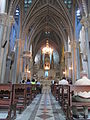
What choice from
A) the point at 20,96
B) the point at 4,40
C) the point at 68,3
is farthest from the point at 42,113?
the point at 68,3

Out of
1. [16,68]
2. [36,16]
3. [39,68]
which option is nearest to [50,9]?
[36,16]

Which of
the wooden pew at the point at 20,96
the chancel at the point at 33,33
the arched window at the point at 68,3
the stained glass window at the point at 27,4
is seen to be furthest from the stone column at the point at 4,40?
the arched window at the point at 68,3

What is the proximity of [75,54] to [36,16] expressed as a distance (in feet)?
29.2

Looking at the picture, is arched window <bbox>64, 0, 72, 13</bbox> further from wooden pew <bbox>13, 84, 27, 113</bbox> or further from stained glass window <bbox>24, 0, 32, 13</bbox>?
wooden pew <bbox>13, 84, 27, 113</bbox>

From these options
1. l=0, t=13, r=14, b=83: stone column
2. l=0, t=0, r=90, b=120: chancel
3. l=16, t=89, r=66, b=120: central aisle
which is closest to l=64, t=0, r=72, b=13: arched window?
l=0, t=0, r=90, b=120: chancel

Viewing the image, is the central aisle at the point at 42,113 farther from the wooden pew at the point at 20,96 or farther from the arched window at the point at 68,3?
the arched window at the point at 68,3

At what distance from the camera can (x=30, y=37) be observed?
21281mm

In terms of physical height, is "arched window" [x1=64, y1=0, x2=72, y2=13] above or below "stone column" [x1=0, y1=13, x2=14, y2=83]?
above

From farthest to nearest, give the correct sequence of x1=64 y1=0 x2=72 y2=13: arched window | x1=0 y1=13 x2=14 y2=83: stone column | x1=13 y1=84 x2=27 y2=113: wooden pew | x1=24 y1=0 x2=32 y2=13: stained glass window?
x1=24 y1=0 x2=32 y2=13: stained glass window
x1=64 y1=0 x2=72 y2=13: arched window
x1=0 y1=13 x2=14 y2=83: stone column
x1=13 y1=84 x2=27 y2=113: wooden pew

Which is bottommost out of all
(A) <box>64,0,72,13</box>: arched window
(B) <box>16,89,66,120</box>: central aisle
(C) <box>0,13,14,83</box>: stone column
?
(B) <box>16,89,66,120</box>: central aisle

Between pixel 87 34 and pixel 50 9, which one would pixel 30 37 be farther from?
pixel 87 34

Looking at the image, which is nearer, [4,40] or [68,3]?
[4,40]

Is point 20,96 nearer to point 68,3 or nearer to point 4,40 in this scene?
point 4,40

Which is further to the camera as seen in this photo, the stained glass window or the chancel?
the stained glass window
